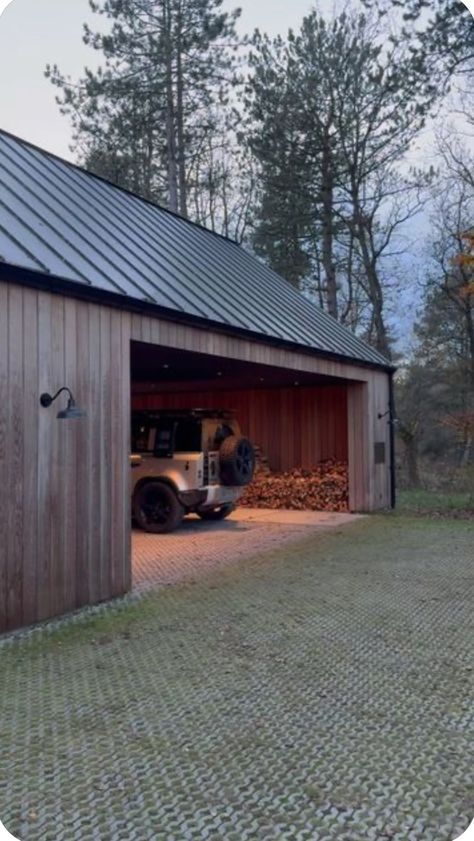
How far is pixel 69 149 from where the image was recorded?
20547 mm

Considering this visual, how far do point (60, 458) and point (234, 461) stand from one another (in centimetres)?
507

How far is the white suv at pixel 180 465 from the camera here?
10516 mm

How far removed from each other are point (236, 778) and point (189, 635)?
2310 millimetres

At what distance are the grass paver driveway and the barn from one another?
2.14 ft

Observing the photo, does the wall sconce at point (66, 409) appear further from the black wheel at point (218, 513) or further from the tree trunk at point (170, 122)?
the tree trunk at point (170, 122)

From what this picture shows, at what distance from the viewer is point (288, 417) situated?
14.1 m

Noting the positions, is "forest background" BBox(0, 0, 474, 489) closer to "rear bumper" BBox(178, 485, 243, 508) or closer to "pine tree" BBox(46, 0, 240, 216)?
"pine tree" BBox(46, 0, 240, 216)

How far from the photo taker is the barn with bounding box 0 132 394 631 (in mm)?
5422

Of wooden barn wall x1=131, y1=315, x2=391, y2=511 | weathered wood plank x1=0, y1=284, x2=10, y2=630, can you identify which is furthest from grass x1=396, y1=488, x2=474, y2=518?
weathered wood plank x1=0, y1=284, x2=10, y2=630

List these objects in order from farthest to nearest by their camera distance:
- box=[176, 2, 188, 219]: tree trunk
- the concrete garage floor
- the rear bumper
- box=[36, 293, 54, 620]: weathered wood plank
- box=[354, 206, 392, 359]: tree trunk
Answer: box=[354, 206, 392, 359]: tree trunk
box=[176, 2, 188, 219]: tree trunk
the rear bumper
the concrete garage floor
box=[36, 293, 54, 620]: weathered wood plank

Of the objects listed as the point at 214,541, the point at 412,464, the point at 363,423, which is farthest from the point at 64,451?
the point at 412,464

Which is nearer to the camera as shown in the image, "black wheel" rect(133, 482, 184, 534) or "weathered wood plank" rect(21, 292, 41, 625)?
"weathered wood plank" rect(21, 292, 41, 625)

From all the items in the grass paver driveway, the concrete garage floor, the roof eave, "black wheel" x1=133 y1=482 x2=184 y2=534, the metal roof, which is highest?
the metal roof

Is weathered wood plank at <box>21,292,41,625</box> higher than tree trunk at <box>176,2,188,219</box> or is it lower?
lower
